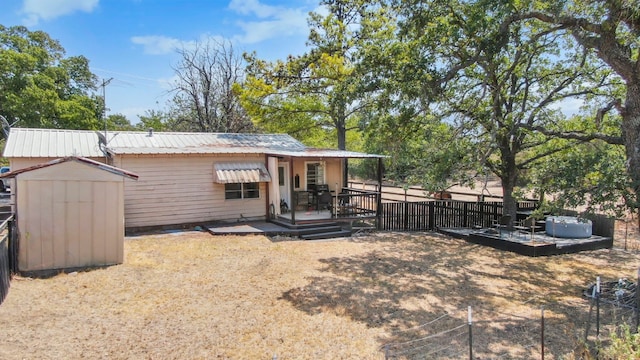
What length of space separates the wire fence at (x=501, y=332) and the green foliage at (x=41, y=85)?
1219 inches

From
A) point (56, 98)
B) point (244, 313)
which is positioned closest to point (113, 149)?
point (244, 313)

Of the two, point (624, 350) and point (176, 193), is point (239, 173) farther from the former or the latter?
point (624, 350)

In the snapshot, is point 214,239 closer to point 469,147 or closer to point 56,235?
point 56,235

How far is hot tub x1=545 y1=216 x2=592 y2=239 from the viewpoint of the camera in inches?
480

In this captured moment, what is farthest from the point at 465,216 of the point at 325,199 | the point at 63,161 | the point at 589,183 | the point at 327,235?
the point at 63,161

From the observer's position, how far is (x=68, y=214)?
8.04 m

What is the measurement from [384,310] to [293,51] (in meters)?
15.0

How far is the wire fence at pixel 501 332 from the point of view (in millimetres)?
4938

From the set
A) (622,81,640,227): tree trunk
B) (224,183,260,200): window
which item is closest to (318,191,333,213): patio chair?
(224,183,260,200): window

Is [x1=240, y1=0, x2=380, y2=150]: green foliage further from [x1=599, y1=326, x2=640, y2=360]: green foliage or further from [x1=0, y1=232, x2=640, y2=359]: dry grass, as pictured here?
[x1=599, y1=326, x2=640, y2=360]: green foliage

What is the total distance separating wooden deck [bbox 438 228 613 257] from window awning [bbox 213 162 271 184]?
23.8 ft

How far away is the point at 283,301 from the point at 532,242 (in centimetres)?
826

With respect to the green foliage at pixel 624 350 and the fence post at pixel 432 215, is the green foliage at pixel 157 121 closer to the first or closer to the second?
the fence post at pixel 432 215

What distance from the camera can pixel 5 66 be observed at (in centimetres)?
2658
